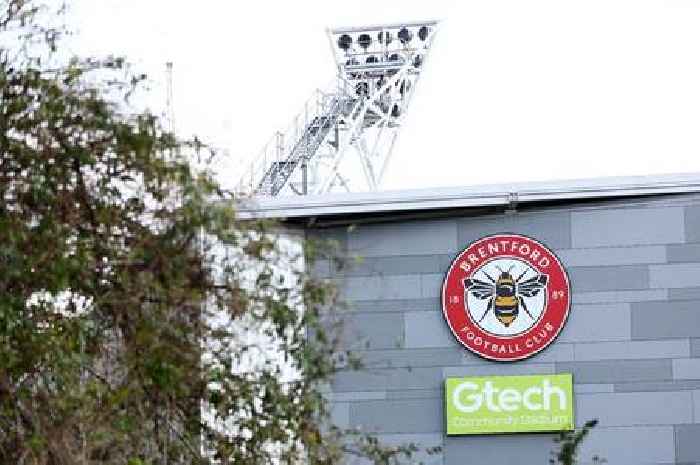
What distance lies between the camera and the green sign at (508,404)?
90.9 feet

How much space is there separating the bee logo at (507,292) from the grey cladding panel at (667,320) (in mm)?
1479

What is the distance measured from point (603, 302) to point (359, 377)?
3.68 metres

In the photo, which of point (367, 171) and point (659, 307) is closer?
point (659, 307)

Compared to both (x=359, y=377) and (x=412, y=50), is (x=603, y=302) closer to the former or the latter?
(x=359, y=377)

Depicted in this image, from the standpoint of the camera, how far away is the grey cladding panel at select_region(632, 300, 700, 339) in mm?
27641

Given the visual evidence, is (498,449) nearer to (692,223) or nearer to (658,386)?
(658,386)

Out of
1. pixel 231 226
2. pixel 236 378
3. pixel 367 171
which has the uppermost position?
pixel 367 171

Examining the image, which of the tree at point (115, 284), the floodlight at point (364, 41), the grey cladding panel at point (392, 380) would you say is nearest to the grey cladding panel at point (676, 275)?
the grey cladding panel at point (392, 380)

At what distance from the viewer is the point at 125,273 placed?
13789mm

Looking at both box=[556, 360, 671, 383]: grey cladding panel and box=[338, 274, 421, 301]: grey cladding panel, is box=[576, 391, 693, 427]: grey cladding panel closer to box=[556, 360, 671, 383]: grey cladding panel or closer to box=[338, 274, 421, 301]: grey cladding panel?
box=[556, 360, 671, 383]: grey cladding panel

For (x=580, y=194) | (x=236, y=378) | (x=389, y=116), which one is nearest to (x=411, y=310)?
(x=580, y=194)

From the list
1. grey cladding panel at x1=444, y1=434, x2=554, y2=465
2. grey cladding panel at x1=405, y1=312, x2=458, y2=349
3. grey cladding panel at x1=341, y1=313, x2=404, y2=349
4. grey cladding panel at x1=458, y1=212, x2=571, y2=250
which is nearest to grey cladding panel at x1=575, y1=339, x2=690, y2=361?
grey cladding panel at x1=444, y1=434, x2=554, y2=465

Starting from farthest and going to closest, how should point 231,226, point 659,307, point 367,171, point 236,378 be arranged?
point 367,171 → point 659,307 → point 236,378 → point 231,226

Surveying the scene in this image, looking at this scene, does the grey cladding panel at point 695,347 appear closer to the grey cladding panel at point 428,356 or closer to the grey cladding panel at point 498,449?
the grey cladding panel at point 498,449
